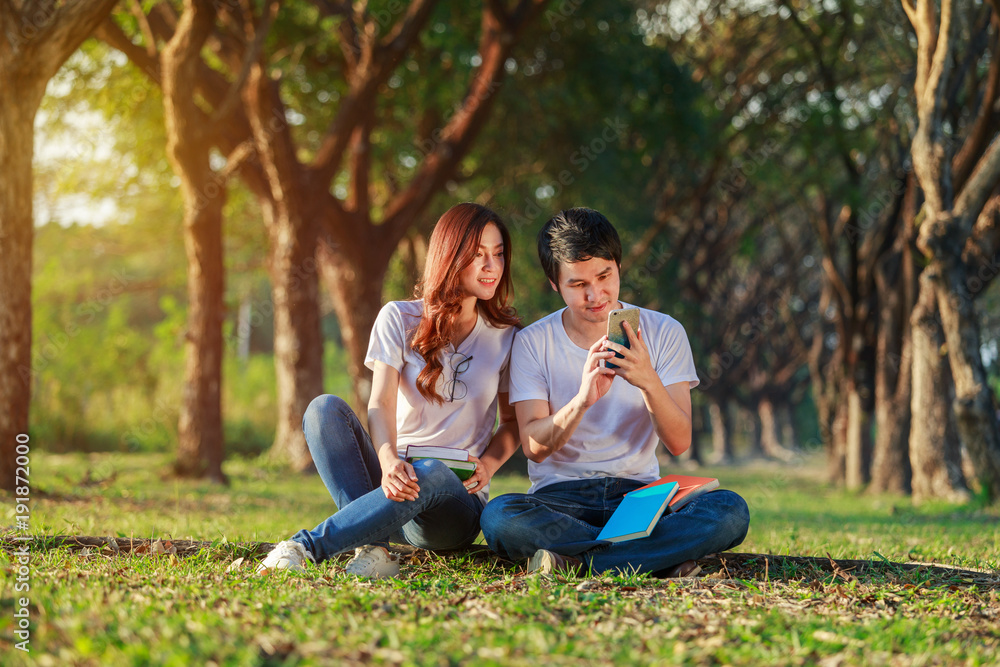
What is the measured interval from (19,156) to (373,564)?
506 centimetres

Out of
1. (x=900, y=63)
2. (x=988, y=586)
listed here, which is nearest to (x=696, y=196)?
(x=900, y=63)

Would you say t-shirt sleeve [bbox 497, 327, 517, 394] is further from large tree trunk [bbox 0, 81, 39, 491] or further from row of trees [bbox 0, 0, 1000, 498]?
row of trees [bbox 0, 0, 1000, 498]

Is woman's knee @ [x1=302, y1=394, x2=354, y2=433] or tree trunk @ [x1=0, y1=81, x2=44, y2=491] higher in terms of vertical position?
tree trunk @ [x1=0, y1=81, x2=44, y2=491]

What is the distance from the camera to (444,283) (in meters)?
4.18

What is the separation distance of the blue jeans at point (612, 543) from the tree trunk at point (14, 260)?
4.58 m

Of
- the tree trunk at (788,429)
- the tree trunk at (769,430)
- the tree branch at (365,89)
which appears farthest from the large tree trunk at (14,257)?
the tree trunk at (788,429)

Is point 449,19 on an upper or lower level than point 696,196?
upper

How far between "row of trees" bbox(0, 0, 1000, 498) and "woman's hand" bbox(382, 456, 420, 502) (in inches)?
182

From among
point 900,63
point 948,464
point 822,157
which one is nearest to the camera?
point 948,464

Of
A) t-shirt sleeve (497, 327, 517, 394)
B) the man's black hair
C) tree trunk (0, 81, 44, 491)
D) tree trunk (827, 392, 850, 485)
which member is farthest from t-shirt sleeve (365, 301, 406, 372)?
tree trunk (827, 392, 850, 485)

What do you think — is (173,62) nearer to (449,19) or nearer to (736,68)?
(449,19)

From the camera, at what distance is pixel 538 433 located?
400 centimetres

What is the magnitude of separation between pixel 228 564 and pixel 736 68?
15372 millimetres

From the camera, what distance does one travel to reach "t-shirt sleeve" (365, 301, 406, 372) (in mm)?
4125
